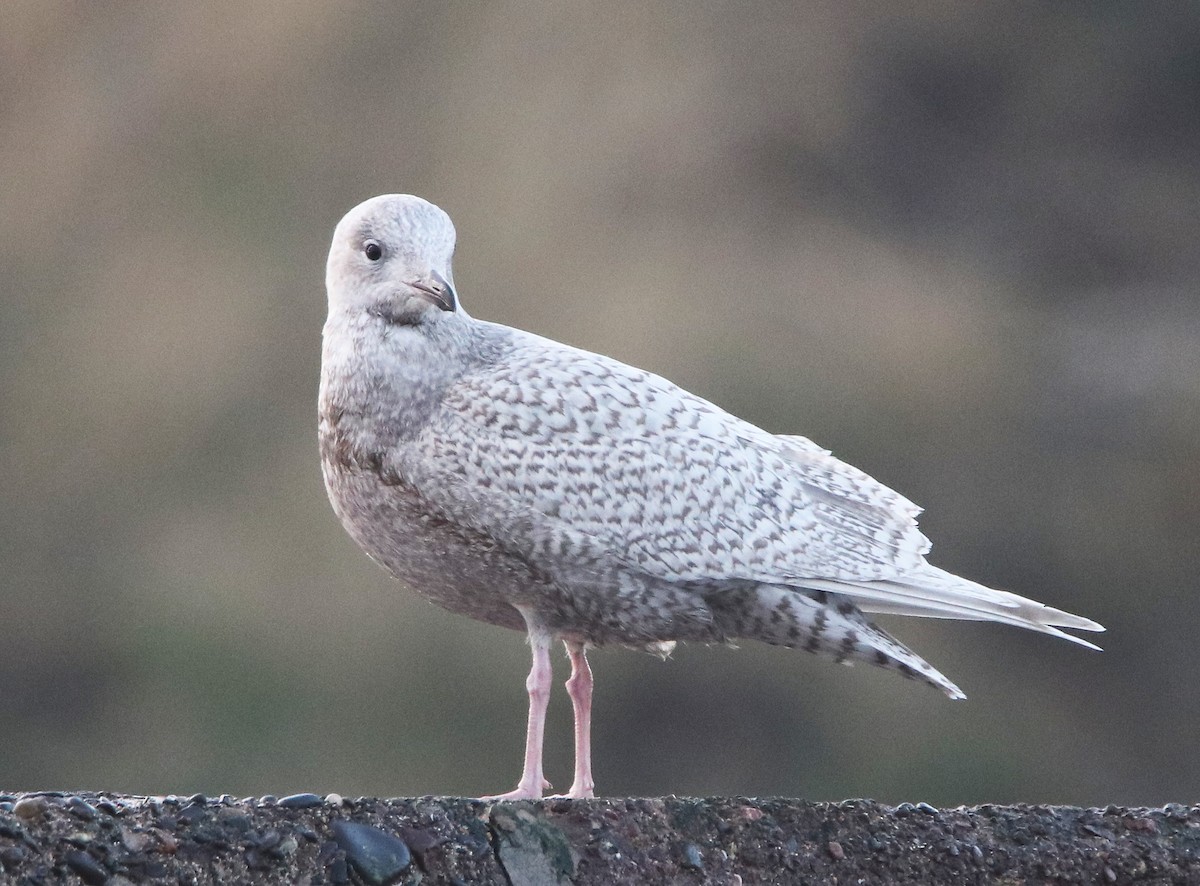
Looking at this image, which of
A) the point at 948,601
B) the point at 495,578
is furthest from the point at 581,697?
the point at 948,601

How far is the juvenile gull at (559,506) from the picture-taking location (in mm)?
3229

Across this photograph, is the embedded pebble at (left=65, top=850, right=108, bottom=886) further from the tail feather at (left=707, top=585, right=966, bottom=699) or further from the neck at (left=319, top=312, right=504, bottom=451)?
the tail feather at (left=707, top=585, right=966, bottom=699)

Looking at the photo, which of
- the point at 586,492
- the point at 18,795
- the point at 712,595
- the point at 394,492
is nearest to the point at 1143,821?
the point at 712,595

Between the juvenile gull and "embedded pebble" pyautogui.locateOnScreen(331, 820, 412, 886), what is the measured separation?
0.79 m

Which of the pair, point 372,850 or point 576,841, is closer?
point 372,850

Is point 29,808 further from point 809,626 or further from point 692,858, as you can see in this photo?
point 809,626

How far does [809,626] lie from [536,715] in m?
0.58

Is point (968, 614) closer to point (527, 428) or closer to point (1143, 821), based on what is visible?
point (1143, 821)

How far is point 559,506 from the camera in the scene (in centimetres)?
327

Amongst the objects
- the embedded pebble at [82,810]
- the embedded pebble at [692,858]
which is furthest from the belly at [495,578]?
the embedded pebble at [82,810]

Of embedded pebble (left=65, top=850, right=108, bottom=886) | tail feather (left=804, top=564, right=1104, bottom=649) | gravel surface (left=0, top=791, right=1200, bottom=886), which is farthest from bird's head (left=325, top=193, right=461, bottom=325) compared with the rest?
embedded pebble (left=65, top=850, right=108, bottom=886)

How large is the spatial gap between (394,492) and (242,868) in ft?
3.59

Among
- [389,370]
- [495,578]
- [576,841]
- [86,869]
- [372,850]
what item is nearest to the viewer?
[86,869]

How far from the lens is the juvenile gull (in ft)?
10.6
